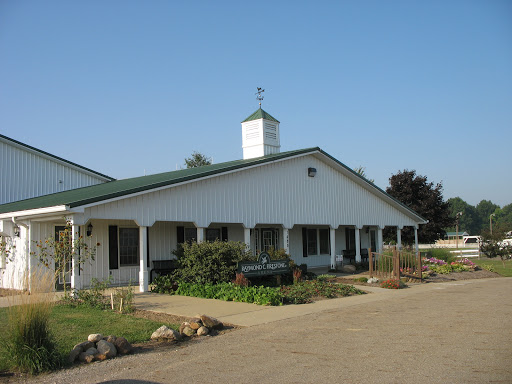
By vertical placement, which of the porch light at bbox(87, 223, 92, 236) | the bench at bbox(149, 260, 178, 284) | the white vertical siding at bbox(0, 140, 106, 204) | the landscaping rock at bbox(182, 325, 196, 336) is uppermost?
the white vertical siding at bbox(0, 140, 106, 204)

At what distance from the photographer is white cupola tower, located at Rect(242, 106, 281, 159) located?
23372 millimetres

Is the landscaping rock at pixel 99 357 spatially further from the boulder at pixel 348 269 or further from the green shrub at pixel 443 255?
the green shrub at pixel 443 255

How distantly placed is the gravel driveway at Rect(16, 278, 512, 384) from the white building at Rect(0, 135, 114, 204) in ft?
53.5

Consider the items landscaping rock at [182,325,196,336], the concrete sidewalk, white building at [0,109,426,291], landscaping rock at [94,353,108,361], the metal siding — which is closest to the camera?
landscaping rock at [94,353,108,361]

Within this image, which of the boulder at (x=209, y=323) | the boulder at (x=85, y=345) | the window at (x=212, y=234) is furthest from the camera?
the window at (x=212, y=234)

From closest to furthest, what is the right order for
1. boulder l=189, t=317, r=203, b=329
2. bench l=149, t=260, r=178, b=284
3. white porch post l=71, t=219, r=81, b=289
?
boulder l=189, t=317, r=203, b=329 < white porch post l=71, t=219, r=81, b=289 < bench l=149, t=260, r=178, b=284

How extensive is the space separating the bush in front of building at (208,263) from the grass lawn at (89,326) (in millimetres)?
3950

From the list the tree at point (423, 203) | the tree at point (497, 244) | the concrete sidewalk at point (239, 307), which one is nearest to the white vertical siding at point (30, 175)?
the concrete sidewalk at point (239, 307)

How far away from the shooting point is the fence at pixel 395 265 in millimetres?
17703

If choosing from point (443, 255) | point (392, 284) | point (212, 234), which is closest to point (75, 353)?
point (392, 284)

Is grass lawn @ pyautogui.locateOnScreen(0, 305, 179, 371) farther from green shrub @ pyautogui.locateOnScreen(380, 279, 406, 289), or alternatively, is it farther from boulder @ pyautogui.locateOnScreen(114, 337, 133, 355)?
green shrub @ pyautogui.locateOnScreen(380, 279, 406, 289)

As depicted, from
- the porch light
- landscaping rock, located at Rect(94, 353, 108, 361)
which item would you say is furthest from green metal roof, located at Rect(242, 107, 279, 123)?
landscaping rock, located at Rect(94, 353, 108, 361)

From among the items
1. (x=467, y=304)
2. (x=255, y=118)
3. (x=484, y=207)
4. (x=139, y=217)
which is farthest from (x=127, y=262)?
(x=484, y=207)

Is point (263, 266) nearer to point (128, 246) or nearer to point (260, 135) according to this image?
point (128, 246)
